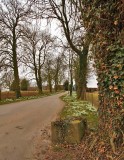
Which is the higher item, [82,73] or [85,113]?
[82,73]

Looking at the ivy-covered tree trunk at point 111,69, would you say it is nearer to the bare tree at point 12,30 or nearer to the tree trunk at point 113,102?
the tree trunk at point 113,102

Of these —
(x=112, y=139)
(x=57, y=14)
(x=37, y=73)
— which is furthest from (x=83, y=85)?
(x=37, y=73)

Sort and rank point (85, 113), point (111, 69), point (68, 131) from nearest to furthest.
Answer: point (111, 69), point (68, 131), point (85, 113)

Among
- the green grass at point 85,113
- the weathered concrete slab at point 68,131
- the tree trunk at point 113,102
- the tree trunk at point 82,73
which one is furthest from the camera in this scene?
the tree trunk at point 82,73

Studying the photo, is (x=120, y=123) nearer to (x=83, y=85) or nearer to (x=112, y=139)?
(x=112, y=139)

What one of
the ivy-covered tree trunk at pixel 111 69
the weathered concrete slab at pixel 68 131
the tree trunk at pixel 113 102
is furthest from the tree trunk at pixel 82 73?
the tree trunk at pixel 113 102

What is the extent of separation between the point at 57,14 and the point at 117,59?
16.2m

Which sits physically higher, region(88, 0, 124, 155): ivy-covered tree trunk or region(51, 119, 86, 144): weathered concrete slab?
region(88, 0, 124, 155): ivy-covered tree trunk

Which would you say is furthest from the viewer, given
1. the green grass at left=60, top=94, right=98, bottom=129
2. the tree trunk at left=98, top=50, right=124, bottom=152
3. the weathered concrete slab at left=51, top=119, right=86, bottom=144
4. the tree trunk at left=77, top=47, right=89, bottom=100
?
the tree trunk at left=77, top=47, right=89, bottom=100

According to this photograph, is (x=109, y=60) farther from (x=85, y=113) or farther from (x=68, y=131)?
(x=85, y=113)

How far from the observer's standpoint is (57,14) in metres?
20.4

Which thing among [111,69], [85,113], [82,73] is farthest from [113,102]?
[82,73]

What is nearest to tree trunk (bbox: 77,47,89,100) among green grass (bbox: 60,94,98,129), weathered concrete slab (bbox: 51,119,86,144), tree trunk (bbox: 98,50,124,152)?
green grass (bbox: 60,94,98,129)

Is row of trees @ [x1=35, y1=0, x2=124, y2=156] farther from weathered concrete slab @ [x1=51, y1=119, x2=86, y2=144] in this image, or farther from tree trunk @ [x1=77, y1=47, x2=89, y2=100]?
tree trunk @ [x1=77, y1=47, x2=89, y2=100]
